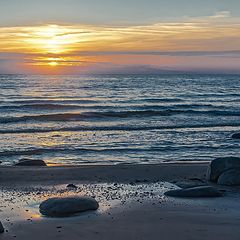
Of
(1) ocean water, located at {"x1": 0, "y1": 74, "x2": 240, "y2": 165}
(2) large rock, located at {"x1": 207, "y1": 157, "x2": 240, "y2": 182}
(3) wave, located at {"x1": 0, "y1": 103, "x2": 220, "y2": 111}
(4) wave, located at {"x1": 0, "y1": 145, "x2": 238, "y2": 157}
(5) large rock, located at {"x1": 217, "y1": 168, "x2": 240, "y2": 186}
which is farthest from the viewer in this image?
(3) wave, located at {"x1": 0, "y1": 103, "x2": 220, "y2": 111}

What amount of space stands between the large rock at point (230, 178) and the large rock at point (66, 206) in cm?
404

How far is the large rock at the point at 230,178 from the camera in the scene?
11836mm

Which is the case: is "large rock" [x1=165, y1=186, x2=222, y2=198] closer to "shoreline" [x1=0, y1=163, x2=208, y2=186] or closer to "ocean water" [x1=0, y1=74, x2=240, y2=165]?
"shoreline" [x1=0, y1=163, x2=208, y2=186]

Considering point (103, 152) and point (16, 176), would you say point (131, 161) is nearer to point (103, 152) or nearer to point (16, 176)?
point (103, 152)

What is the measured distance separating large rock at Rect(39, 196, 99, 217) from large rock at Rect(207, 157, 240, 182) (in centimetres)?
427

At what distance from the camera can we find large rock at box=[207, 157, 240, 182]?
A: 1236cm

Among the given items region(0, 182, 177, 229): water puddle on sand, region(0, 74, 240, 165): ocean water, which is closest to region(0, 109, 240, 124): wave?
region(0, 74, 240, 165): ocean water

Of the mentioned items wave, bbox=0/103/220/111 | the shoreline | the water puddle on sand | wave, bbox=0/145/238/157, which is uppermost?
the water puddle on sand

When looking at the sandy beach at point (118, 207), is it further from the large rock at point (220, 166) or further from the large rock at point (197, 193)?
the large rock at point (220, 166)

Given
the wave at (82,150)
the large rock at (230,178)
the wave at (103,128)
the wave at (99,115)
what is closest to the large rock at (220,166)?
the large rock at (230,178)

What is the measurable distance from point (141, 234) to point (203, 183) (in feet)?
16.6

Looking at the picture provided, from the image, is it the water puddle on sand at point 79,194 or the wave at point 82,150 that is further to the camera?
the wave at point 82,150

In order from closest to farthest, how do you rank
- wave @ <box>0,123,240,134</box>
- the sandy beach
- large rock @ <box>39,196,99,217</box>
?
the sandy beach, large rock @ <box>39,196,99,217</box>, wave @ <box>0,123,240,134</box>

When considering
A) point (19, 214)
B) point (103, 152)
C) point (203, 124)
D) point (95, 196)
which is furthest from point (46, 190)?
point (203, 124)
